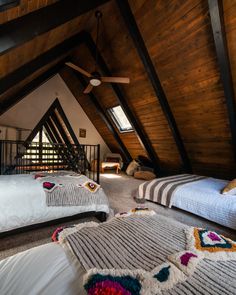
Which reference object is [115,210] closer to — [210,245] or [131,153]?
[210,245]

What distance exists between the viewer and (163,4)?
2.47 m

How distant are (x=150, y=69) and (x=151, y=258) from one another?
3193 millimetres

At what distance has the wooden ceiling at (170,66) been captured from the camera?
7.58 feet

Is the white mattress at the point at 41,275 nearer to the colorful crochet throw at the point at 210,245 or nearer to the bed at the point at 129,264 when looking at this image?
the bed at the point at 129,264

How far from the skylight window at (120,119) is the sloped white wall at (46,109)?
5.12 feet

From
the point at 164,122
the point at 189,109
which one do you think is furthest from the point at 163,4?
the point at 164,122

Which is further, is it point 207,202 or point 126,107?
point 126,107

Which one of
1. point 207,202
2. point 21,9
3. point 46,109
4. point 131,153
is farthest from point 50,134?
point 207,202

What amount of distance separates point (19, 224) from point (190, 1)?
3.43 meters

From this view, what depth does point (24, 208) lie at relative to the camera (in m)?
1.78

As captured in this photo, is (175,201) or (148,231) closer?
(148,231)

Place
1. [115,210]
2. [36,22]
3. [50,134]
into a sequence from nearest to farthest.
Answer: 1. [36,22]
2. [115,210]
3. [50,134]

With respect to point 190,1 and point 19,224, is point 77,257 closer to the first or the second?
point 19,224

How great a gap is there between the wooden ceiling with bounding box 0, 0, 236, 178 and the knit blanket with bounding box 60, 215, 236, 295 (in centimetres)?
191
